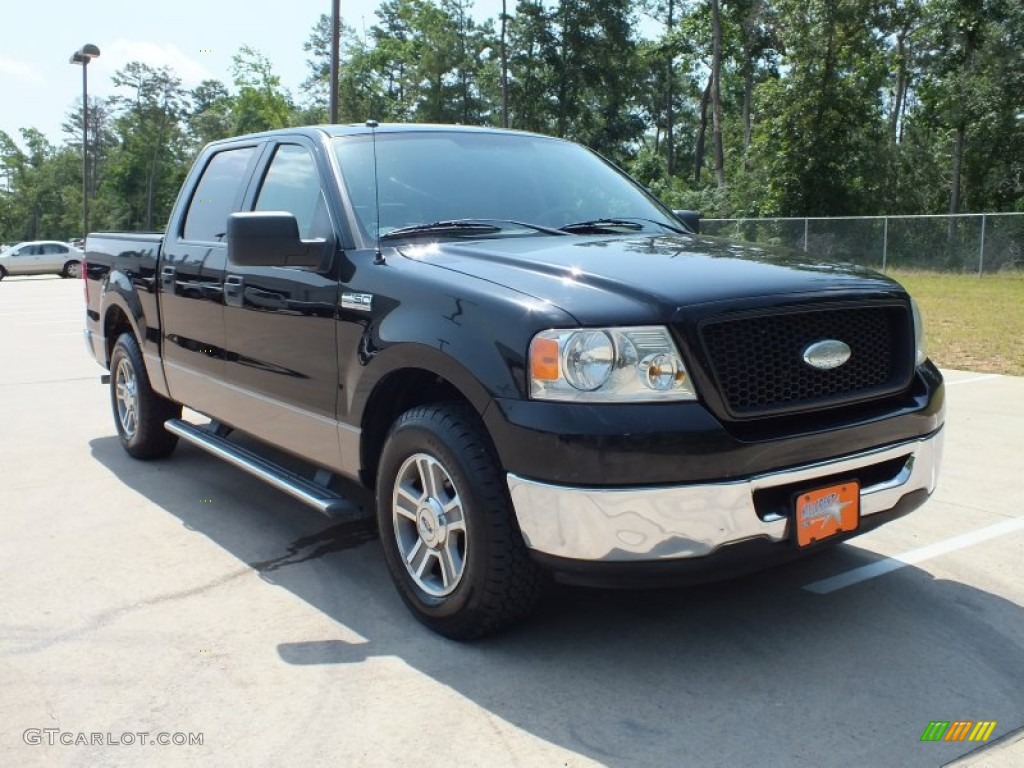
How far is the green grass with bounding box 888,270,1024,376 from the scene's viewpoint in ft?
34.5

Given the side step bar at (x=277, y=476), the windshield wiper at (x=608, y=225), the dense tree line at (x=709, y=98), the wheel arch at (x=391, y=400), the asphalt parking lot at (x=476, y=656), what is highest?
the dense tree line at (x=709, y=98)

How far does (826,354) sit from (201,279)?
3207mm

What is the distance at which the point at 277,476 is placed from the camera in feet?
14.6

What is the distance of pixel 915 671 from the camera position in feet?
10.9

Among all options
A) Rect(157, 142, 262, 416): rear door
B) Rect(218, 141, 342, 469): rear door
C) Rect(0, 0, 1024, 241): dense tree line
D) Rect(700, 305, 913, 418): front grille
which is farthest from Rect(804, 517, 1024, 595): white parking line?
Rect(0, 0, 1024, 241): dense tree line

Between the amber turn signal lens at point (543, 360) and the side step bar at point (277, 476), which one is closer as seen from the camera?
the amber turn signal lens at point (543, 360)

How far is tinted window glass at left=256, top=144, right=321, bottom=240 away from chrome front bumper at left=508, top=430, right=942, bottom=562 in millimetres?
1874

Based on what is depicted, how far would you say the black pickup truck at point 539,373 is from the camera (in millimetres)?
3041

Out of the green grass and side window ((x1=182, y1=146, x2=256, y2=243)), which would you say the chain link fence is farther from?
side window ((x1=182, y1=146, x2=256, y2=243))

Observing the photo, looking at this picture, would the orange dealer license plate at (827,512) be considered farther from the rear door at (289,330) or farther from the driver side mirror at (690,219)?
the driver side mirror at (690,219)

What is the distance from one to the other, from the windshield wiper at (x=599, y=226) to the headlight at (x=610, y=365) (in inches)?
52.0

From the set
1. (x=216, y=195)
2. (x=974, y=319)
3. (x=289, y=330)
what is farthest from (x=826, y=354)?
(x=974, y=319)
